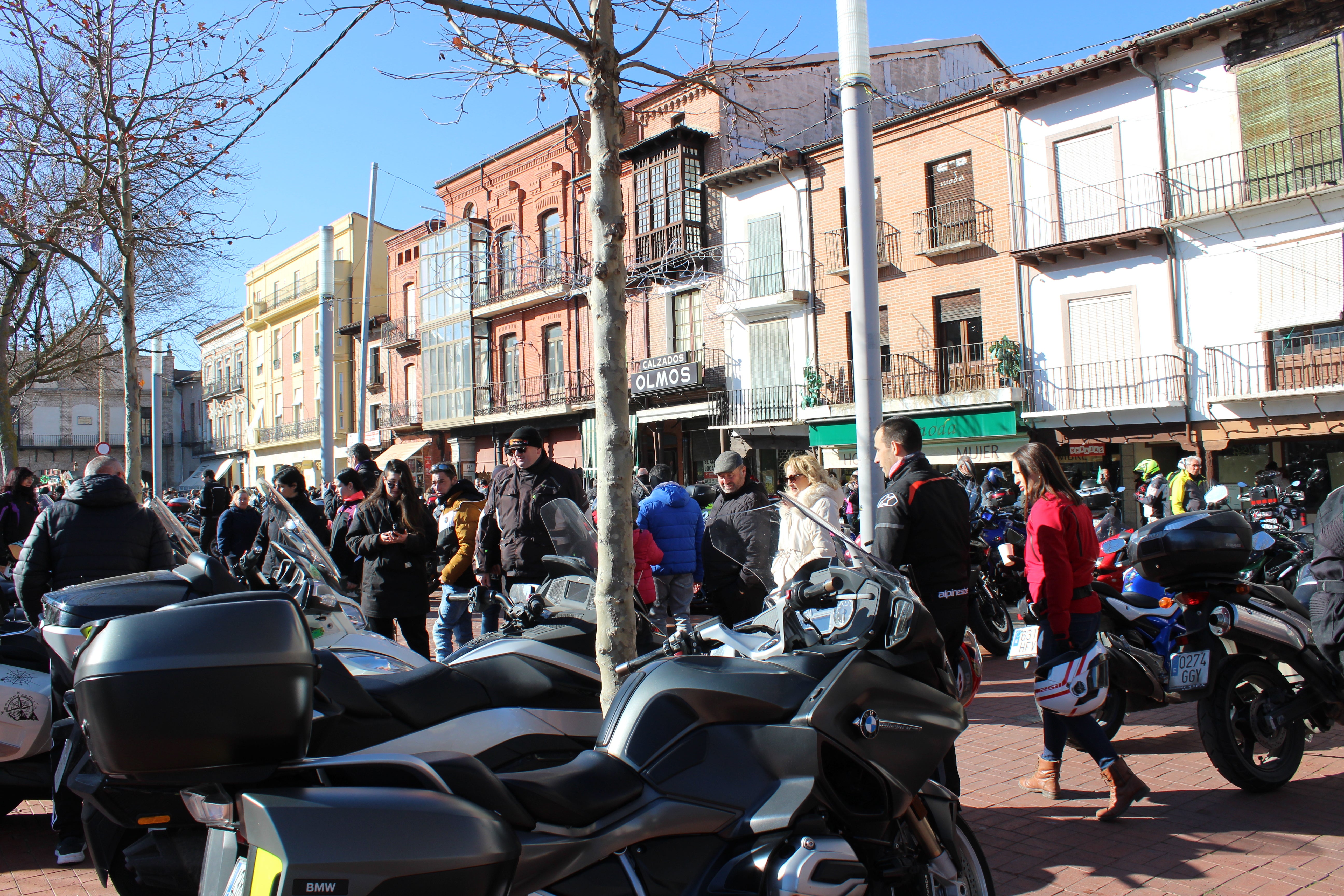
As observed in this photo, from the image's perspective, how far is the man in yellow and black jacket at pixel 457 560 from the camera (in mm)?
7320

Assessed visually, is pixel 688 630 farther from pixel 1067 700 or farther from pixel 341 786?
pixel 1067 700

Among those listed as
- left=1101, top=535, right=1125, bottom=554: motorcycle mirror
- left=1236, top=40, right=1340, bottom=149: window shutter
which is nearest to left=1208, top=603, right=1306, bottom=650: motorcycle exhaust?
left=1101, top=535, right=1125, bottom=554: motorcycle mirror

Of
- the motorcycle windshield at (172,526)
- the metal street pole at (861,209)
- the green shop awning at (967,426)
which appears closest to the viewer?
the motorcycle windshield at (172,526)

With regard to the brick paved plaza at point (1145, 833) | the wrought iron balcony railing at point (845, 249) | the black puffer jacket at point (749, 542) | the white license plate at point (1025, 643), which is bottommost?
the brick paved plaza at point (1145, 833)

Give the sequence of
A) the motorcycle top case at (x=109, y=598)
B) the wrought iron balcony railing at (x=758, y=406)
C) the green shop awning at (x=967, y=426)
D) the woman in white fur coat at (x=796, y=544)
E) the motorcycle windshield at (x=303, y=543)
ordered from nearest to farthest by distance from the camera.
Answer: the woman in white fur coat at (x=796, y=544), the motorcycle top case at (x=109, y=598), the motorcycle windshield at (x=303, y=543), the green shop awning at (x=967, y=426), the wrought iron balcony railing at (x=758, y=406)

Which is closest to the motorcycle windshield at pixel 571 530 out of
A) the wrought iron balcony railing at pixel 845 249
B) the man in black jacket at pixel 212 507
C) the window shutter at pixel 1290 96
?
the man in black jacket at pixel 212 507

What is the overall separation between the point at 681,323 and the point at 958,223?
9038mm

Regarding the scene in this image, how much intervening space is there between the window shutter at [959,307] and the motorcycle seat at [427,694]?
19990 mm

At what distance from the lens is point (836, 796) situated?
270 cm

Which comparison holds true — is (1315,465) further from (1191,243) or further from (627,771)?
(627,771)

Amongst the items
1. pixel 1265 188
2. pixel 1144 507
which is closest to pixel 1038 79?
pixel 1265 188

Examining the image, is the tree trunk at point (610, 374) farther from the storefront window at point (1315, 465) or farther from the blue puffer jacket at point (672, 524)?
the storefront window at point (1315, 465)

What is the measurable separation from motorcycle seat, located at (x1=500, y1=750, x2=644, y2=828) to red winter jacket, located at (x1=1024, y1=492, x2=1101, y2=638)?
9.33 feet

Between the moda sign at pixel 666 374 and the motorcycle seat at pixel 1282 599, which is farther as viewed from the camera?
the moda sign at pixel 666 374
